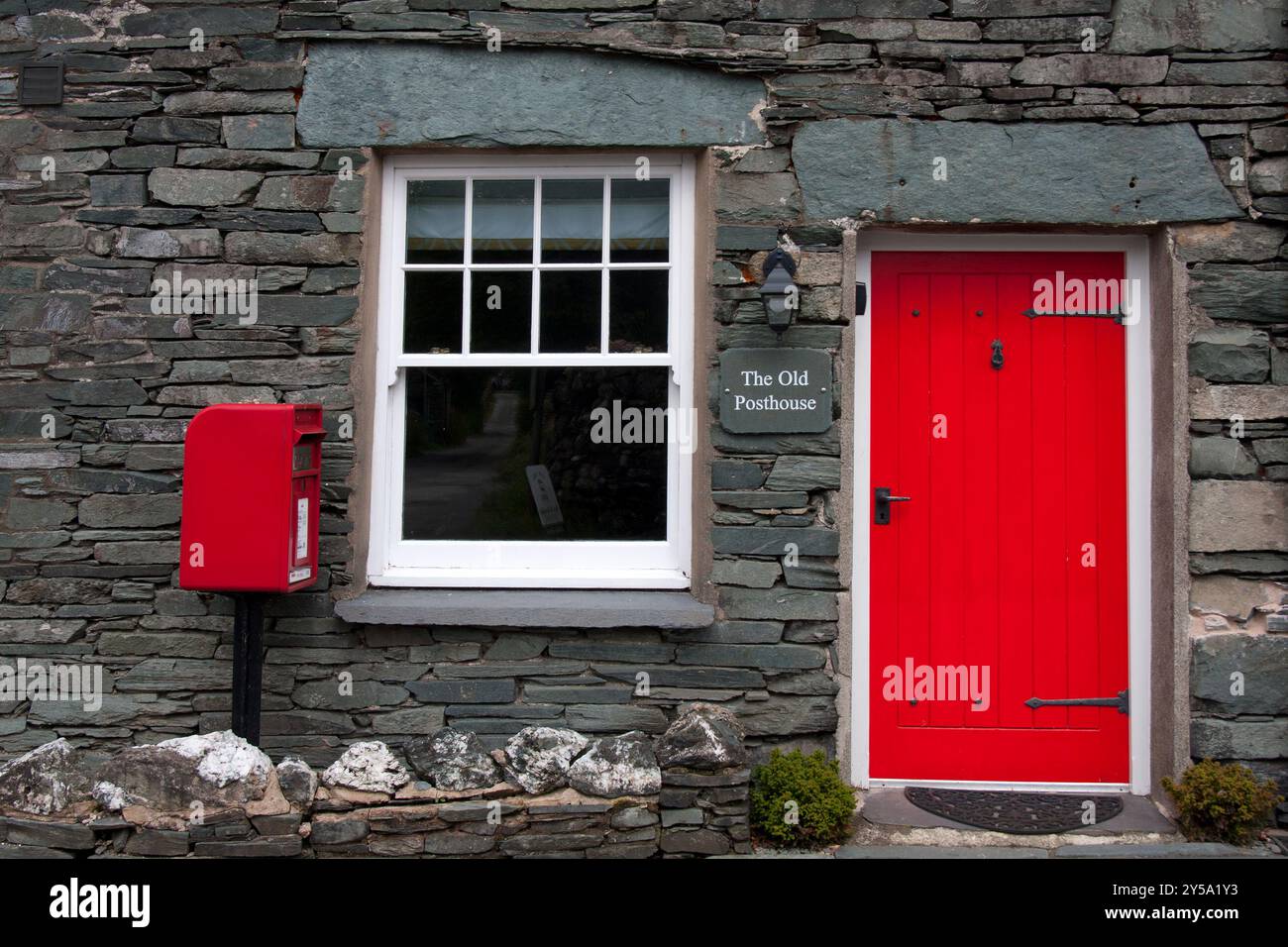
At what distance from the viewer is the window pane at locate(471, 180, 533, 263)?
469 centimetres

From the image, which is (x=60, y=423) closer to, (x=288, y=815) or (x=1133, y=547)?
(x=288, y=815)

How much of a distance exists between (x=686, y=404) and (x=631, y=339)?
39 centimetres

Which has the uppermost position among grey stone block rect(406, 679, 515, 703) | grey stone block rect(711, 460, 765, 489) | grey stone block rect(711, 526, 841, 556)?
grey stone block rect(711, 460, 765, 489)

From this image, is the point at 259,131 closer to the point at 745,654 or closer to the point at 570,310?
the point at 570,310

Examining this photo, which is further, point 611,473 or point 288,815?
point 611,473

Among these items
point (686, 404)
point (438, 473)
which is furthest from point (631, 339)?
point (438, 473)

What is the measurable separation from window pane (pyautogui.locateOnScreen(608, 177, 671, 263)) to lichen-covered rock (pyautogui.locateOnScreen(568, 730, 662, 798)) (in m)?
2.13

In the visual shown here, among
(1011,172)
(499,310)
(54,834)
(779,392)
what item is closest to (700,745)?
(779,392)

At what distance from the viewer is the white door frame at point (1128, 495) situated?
457 centimetres

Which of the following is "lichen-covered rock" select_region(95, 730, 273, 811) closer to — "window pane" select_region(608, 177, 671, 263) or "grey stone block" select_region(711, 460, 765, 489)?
"grey stone block" select_region(711, 460, 765, 489)

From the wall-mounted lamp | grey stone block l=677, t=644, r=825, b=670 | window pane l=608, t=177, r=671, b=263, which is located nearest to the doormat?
grey stone block l=677, t=644, r=825, b=670

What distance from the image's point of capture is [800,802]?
4148mm

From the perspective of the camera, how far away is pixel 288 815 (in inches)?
151

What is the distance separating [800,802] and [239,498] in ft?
8.26
